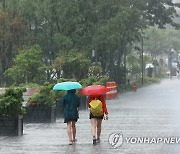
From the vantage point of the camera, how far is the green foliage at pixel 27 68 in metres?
45.8

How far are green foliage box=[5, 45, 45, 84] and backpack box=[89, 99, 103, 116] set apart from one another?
88.8 ft

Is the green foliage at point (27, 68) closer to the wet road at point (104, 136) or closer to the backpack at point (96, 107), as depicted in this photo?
the wet road at point (104, 136)

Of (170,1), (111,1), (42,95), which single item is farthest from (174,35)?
(42,95)

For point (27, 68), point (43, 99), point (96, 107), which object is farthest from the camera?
point (27, 68)

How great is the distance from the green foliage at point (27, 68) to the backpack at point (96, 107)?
27075 mm

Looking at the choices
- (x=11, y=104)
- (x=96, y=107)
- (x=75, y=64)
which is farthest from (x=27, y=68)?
(x=96, y=107)

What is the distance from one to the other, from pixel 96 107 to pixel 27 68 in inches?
1109

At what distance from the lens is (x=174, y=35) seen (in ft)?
520

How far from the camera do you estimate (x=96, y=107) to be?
60.8 feet

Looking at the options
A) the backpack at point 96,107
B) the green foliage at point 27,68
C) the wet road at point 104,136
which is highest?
the green foliage at point 27,68

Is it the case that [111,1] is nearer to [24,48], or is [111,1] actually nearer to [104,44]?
[104,44]

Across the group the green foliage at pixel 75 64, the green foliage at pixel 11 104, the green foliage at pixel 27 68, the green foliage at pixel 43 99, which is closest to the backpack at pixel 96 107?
the green foliage at pixel 11 104

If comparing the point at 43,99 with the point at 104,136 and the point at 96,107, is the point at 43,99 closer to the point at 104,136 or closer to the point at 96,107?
the point at 104,136

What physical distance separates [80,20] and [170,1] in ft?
88.9
